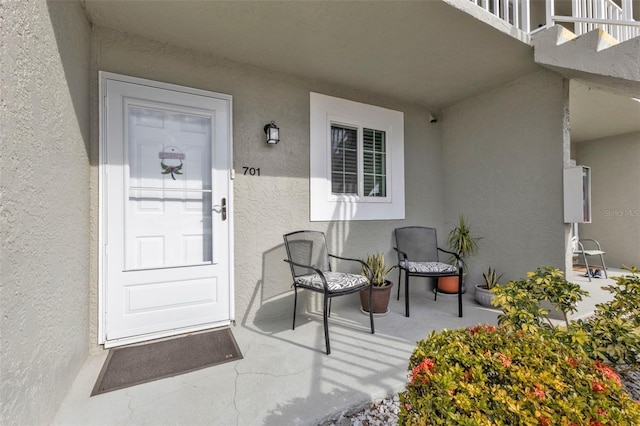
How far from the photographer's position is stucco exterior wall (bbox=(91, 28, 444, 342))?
104 inches

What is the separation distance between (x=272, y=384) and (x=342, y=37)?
114 inches

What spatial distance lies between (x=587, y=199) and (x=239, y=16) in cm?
389

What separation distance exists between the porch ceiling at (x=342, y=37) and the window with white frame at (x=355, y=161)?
416 mm

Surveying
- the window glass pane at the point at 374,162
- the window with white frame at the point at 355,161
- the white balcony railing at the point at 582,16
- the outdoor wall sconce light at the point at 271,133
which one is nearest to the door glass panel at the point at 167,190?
the outdoor wall sconce light at the point at 271,133

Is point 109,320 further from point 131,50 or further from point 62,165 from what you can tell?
point 131,50

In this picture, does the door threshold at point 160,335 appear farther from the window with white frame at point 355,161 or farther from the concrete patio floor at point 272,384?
the window with white frame at point 355,161

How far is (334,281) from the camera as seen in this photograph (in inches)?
103

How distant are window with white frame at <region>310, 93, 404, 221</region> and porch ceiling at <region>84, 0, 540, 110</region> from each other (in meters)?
0.42

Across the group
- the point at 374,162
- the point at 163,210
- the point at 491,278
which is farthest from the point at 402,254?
the point at 163,210

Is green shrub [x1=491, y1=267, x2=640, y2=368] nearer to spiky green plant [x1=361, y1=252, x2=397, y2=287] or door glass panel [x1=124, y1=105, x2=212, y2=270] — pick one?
spiky green plant [x1=361, y1=252, x2=397, y2=287]

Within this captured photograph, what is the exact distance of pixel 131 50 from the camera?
2516 mm

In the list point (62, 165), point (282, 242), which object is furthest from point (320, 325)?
point (62, 165)

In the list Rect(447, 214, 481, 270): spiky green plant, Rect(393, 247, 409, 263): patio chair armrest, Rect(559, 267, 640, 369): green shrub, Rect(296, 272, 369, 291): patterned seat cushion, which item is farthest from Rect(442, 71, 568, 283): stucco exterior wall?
Rect(296, 272, 369, 291): patterned seat cushion

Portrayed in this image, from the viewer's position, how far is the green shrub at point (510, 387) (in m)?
0.89
